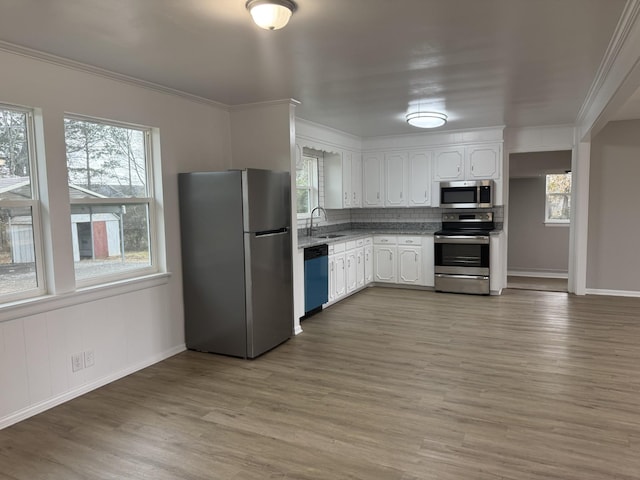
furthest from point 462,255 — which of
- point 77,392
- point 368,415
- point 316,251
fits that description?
point 77,392

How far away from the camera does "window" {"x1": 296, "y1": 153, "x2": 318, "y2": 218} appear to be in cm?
653

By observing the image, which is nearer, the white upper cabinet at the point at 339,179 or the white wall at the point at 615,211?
the white wall at the point at 615,211

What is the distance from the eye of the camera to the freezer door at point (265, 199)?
3.88m

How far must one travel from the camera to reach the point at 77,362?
3311 mm

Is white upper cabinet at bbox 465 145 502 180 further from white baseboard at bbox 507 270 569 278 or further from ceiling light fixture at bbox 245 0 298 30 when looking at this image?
ceiling light fixture at bbox 245 0 298 30

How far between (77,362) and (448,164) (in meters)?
5.56

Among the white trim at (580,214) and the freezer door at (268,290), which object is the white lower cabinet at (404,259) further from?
the freezer door at (268,290)

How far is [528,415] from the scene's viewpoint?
9.52 feet

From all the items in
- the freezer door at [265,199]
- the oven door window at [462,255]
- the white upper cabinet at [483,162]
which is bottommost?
the oven door window at [462,255]

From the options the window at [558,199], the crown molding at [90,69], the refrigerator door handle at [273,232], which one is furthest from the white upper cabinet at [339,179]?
the window at [558,199]

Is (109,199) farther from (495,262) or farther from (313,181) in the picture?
(495,262)

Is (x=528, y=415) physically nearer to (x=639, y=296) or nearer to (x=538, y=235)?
(x=639, y=296)

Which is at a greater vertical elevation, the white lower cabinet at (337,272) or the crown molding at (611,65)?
the crown molding at (611,65)

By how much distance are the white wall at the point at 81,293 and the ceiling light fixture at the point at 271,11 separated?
1730 millimetres
